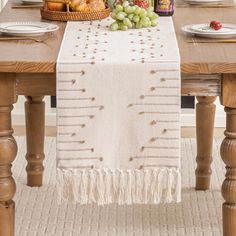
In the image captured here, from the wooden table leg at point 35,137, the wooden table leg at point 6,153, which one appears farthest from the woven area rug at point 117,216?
the wooden table leg at point 6,153

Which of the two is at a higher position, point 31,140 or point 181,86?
point 181,86

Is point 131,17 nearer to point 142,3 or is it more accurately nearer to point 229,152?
point 142,3

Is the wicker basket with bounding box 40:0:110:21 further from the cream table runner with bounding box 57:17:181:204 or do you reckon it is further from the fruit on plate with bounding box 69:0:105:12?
the cream table runner with bounding box 57:17:181:204

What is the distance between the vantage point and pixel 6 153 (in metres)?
2.58

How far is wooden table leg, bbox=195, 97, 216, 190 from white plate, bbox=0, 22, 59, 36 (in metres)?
0.79

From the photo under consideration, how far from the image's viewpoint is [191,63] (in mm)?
2453

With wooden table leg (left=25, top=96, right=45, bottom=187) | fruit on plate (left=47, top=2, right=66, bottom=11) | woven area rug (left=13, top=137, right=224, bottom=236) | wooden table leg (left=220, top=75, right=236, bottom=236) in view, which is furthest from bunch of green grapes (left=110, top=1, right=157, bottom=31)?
woven area rug (left=13, top=137, right=224, bottom=236)

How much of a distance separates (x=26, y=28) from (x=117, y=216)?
2.71ft

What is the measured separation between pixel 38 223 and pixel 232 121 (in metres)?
0.97

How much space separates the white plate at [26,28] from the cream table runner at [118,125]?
9.7 inches

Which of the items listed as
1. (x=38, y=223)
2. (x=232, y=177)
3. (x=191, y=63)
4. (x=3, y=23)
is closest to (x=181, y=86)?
(x=191, y=63)

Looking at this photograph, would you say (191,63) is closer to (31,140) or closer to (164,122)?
(164,122)

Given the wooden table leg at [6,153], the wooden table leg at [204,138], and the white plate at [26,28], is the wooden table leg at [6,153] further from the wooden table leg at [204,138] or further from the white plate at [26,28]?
the wooden table leg at [204,138]

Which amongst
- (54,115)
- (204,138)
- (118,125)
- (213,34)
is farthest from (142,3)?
(54,115)
